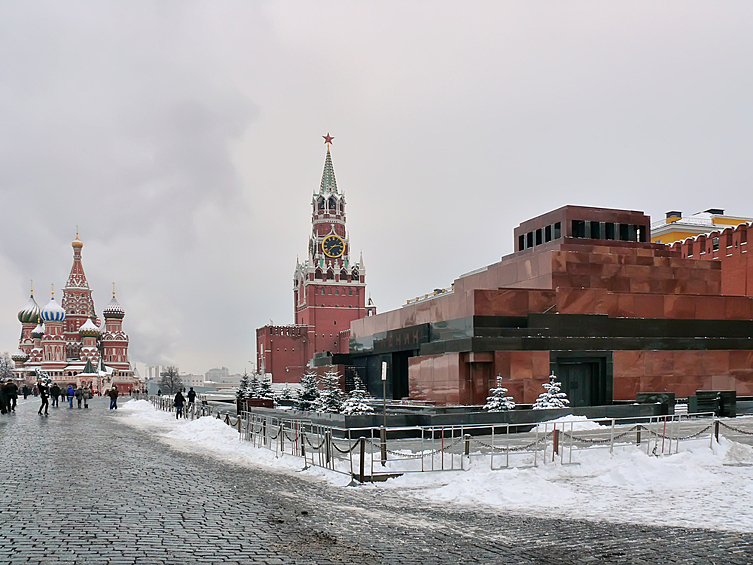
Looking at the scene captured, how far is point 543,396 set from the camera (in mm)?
21953

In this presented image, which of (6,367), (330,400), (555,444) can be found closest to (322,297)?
(6,367)

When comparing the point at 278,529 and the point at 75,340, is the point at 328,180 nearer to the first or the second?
the point at 75,340

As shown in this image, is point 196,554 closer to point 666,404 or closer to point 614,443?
point 614,443

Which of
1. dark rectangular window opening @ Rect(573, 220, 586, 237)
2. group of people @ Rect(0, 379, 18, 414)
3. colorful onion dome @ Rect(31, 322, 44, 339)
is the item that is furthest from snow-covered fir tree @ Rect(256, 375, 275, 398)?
colorful onion dome @ Rect(31, 322, 44, 339)

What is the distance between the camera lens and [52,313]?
105m

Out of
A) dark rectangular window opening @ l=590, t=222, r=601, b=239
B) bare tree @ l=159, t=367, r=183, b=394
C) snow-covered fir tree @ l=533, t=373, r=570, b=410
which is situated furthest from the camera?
bare tree @ l=159, t=367, r=183, b=394

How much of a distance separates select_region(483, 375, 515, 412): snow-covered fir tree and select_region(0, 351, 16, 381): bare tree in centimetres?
9000

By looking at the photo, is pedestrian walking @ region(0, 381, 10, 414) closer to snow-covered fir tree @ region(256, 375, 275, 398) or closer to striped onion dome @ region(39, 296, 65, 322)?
snow-covered fir tree @ region(256, 375, 275, 398)

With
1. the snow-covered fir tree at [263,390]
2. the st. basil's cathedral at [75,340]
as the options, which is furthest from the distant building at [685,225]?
the st. basil's cathedral at [75,340]

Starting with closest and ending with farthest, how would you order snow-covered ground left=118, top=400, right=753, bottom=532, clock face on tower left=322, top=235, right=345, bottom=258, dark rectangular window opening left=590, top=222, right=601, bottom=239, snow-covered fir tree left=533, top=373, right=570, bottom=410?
snow-covered ground left=118, top=400, right=753, bottom=532
snow-covered fir tree left=533, top=373, right=570, bottom=410
dark rectangular window opening left=590, top=222, right=601, bottom=239
clock face on tower left=322, top=235, right=345, bottom=258

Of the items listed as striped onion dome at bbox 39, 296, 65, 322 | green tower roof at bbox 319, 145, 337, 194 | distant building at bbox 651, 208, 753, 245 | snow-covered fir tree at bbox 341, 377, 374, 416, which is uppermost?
green tower roof at bbox 319, 145, 337, 194

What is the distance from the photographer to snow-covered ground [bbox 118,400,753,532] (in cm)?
1013

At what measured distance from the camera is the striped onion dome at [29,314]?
11425cm

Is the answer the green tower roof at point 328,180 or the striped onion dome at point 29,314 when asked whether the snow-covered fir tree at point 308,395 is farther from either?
the striped onion dome at point 29,314
